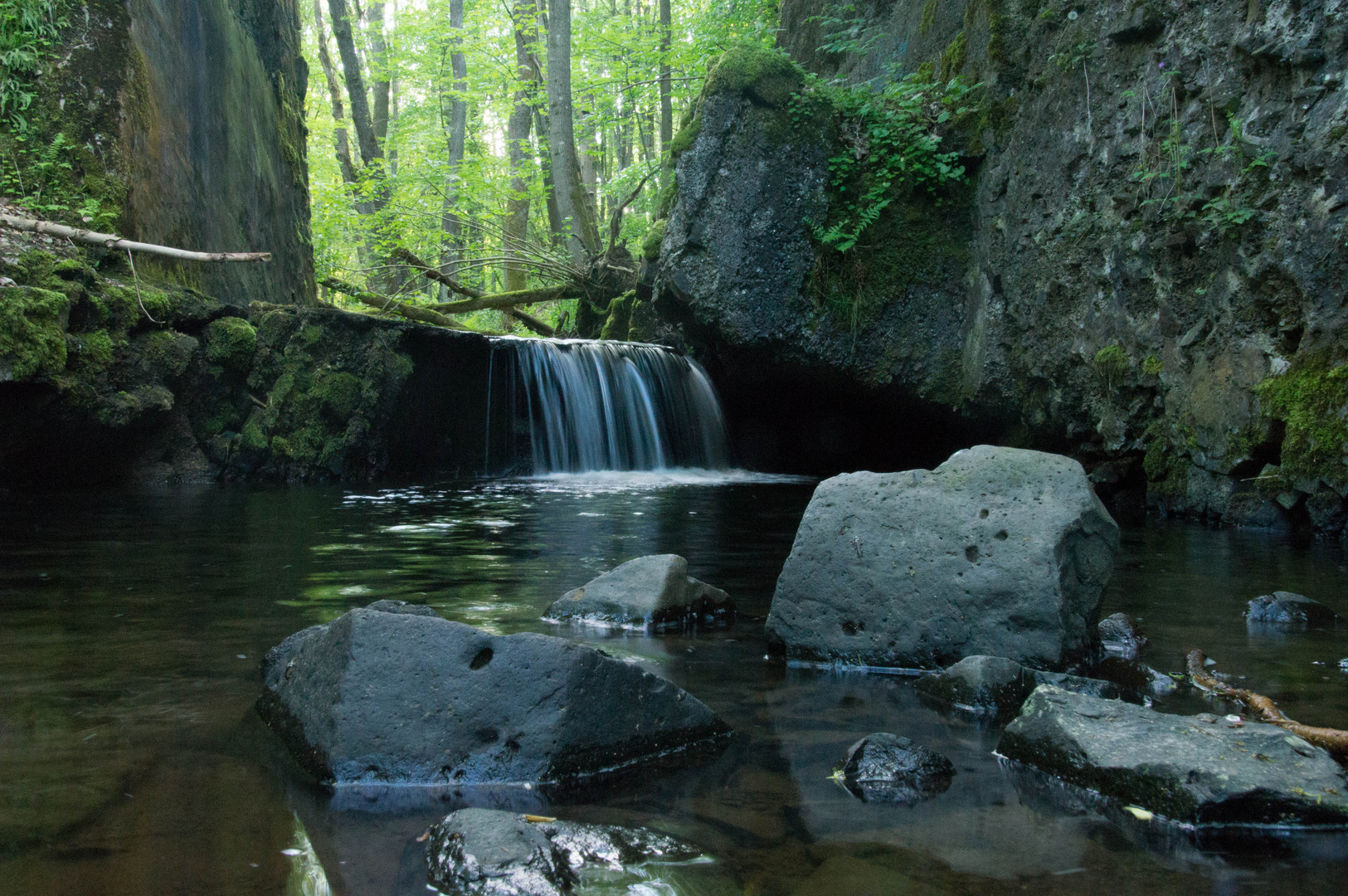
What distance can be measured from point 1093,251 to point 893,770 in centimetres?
778

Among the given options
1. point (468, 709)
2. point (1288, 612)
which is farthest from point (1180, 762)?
point (1288, 612)

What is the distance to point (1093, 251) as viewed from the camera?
28.9 ft

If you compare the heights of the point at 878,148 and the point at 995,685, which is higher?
the point at 878,148

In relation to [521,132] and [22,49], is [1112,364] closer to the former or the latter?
[22,49]

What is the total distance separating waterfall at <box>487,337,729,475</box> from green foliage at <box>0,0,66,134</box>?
18.6 ft

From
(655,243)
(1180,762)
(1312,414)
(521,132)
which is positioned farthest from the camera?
(521,132)

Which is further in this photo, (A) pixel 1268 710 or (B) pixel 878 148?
(B) pixel 878 148

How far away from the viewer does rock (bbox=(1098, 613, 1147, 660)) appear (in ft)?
11.8

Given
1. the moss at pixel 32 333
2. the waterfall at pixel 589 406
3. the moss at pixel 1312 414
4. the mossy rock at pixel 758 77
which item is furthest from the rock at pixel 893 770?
the waterfall at pixel 589 406

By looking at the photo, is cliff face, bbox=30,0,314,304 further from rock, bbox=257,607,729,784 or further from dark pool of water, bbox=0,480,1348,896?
rock, bbox=257,607,729,784

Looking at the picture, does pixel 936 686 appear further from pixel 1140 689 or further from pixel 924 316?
pixel 924 316

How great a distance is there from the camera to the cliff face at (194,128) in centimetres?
965

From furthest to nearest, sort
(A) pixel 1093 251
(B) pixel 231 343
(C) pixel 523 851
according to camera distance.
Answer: (B) pixel 231 343 < (A) pixel 1093 251 < (C) pixel 523 851

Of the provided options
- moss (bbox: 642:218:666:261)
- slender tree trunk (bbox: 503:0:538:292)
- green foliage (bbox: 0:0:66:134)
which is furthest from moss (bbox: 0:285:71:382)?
slender tree trunk (bbox: 503:0:538:292)
